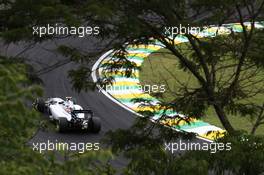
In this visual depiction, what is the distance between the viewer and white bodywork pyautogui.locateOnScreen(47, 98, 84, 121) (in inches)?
801

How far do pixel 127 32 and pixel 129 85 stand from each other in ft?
58.2

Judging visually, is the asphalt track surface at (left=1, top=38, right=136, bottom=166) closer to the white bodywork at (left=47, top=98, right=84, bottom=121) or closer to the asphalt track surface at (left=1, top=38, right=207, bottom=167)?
the asphalt track surface at (left=1, top=38, right=207, bottom=167)

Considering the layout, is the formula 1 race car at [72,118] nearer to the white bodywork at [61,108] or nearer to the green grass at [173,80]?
the white bodywork at [61,108]

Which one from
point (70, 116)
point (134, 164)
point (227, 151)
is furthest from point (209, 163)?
point (70, 116)

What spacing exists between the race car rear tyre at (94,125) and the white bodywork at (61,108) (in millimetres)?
413

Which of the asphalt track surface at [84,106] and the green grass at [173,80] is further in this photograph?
the green grass at [173,80]

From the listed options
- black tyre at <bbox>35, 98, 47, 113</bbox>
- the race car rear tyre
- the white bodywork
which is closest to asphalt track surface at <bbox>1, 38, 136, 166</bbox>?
the race car rear tyre

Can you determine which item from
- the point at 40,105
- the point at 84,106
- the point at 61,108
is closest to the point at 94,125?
the point at 61,108

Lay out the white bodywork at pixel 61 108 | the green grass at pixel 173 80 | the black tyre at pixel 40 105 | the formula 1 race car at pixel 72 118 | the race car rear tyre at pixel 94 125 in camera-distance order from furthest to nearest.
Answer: the black tyre at pixel 40 105 < the green grass at pixel 173 80 < the white bodywork at pixel 61 108 < the race car rear tyre at pixel 94 125 < the formula 1 race car at pixel 72 118

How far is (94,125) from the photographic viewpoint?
792 inches

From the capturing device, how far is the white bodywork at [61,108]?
20.3 m

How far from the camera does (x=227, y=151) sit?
8.29 m

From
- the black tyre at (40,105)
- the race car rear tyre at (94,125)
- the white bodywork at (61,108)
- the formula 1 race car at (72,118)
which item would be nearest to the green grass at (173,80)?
the race car rear tyre at (94,125)

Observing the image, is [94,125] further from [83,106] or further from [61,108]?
[83,106]
